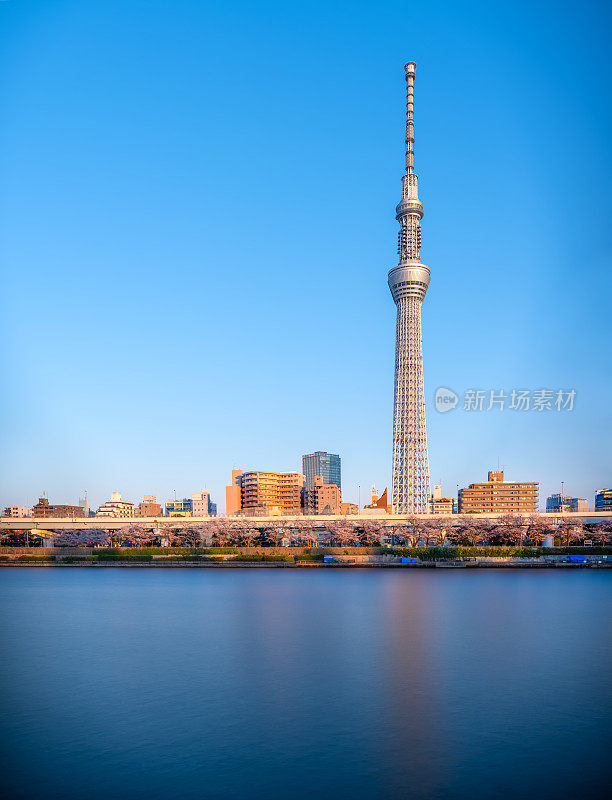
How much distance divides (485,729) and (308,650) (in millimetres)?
11589

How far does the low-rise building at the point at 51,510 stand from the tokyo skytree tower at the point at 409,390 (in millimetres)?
81936

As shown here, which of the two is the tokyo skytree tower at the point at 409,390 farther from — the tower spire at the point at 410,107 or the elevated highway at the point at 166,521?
the elevated highway at the point at 166,521

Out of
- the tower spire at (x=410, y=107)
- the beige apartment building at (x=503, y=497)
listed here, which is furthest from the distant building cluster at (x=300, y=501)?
the tower spire at (x=410, y=107)

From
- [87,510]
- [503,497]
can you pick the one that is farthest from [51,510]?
[503,497]

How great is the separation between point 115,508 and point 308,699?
167m

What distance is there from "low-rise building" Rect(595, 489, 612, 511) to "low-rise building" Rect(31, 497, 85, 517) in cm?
14051

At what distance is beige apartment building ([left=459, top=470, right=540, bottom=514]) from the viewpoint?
156125 mm

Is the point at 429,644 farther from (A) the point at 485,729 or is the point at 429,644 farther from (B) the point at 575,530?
(B) the point at 575,530

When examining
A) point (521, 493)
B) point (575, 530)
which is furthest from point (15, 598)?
point (521, 493)

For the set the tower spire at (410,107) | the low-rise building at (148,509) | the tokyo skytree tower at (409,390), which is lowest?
the low-rise building at (148,509)

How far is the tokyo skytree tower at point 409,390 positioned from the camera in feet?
525

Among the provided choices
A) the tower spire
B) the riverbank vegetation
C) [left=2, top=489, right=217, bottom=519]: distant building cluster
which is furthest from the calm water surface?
the tower spire

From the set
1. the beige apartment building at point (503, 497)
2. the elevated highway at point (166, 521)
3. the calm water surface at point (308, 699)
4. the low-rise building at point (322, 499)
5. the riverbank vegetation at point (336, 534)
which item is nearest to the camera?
the calm water surface at point (308, 699)

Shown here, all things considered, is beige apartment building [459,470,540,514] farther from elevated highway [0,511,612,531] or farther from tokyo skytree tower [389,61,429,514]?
elevated highway [0,511,612,531]
